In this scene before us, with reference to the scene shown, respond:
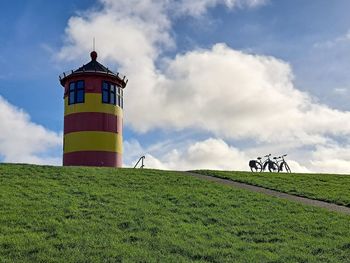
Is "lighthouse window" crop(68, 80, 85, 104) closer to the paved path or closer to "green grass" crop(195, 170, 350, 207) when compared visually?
"green grass" crop(195, 170, 350, 207)

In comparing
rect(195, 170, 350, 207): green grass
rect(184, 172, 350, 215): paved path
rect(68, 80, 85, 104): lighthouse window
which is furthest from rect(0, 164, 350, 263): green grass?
rect(68, 80, 85, 104): lighthouse window

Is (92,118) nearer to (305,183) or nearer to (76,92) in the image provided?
(76,92)

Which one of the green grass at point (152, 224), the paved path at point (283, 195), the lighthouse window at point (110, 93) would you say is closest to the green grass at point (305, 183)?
the paved path at point (283, 195)

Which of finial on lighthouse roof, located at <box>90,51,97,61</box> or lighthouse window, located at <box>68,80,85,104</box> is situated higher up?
finial on lighthouse roof, located at <box>90,51,97,61</box>

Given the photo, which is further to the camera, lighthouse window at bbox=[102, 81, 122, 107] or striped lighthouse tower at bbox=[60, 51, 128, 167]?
lighthouse window at bbox=[102, 81, 122, 107]

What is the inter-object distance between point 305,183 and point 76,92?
13.8 m

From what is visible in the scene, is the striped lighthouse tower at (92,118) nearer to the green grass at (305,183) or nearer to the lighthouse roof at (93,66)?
the lighthouse roof at (93,66)

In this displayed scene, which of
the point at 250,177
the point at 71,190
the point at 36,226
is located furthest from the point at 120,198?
the point at 250,177

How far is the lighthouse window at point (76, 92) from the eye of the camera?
30.8m

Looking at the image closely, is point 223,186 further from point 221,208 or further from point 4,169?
point 4,169

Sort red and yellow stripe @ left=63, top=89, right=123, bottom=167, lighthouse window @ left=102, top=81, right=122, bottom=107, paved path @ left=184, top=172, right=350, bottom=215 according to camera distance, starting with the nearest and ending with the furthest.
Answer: paved path @ left=184, top=172, right=350, bottom=215 → red and yellow stripe @ left=63, top=89, right=123, bottom=167 → lighthouse window @ left=102, top=81, right=122, bottom=107

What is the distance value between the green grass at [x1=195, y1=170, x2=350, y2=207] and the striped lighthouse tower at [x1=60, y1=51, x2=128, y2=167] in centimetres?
617

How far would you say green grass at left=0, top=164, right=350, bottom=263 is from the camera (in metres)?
12.0

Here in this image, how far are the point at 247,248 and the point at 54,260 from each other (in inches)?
176
